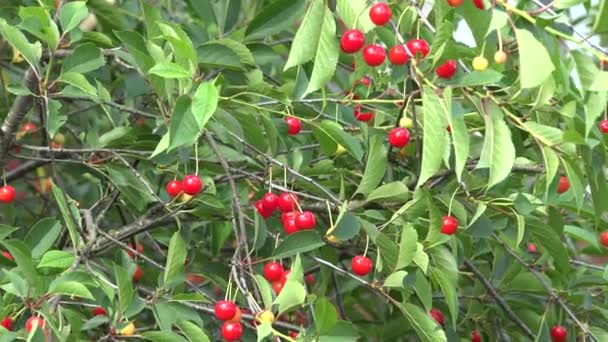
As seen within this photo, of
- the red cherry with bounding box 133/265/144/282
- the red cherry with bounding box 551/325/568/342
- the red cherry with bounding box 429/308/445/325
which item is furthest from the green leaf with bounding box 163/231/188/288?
the red cherry with bounding box 551/325/568/342

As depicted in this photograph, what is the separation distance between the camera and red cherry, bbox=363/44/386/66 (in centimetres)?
187

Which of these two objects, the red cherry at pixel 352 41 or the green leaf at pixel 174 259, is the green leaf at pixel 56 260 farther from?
the red cherry at pixel 352 41

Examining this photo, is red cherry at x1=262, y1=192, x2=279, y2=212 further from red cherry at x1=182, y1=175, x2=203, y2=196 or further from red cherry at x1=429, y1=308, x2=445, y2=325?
red cherry at x1=429, y1=308, x2=445, y2=325

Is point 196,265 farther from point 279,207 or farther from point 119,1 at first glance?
point 119,1

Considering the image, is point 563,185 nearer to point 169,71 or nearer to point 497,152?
point 497,152

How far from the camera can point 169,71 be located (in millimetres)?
1700

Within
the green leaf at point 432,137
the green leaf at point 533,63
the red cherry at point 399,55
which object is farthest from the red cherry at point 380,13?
the green leaf at point 533,63

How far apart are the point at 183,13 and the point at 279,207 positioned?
5.19ft

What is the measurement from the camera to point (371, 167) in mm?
2035

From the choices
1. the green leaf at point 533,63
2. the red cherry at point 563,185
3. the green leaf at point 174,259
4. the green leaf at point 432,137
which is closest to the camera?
the green leaf at point 533,63

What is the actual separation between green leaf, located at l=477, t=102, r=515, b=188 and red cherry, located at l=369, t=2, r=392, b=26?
223 mm

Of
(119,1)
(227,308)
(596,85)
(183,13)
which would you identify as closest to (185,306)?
(227,308)

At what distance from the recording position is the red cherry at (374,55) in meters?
1.87

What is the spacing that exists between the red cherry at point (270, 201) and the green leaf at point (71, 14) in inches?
18.0
